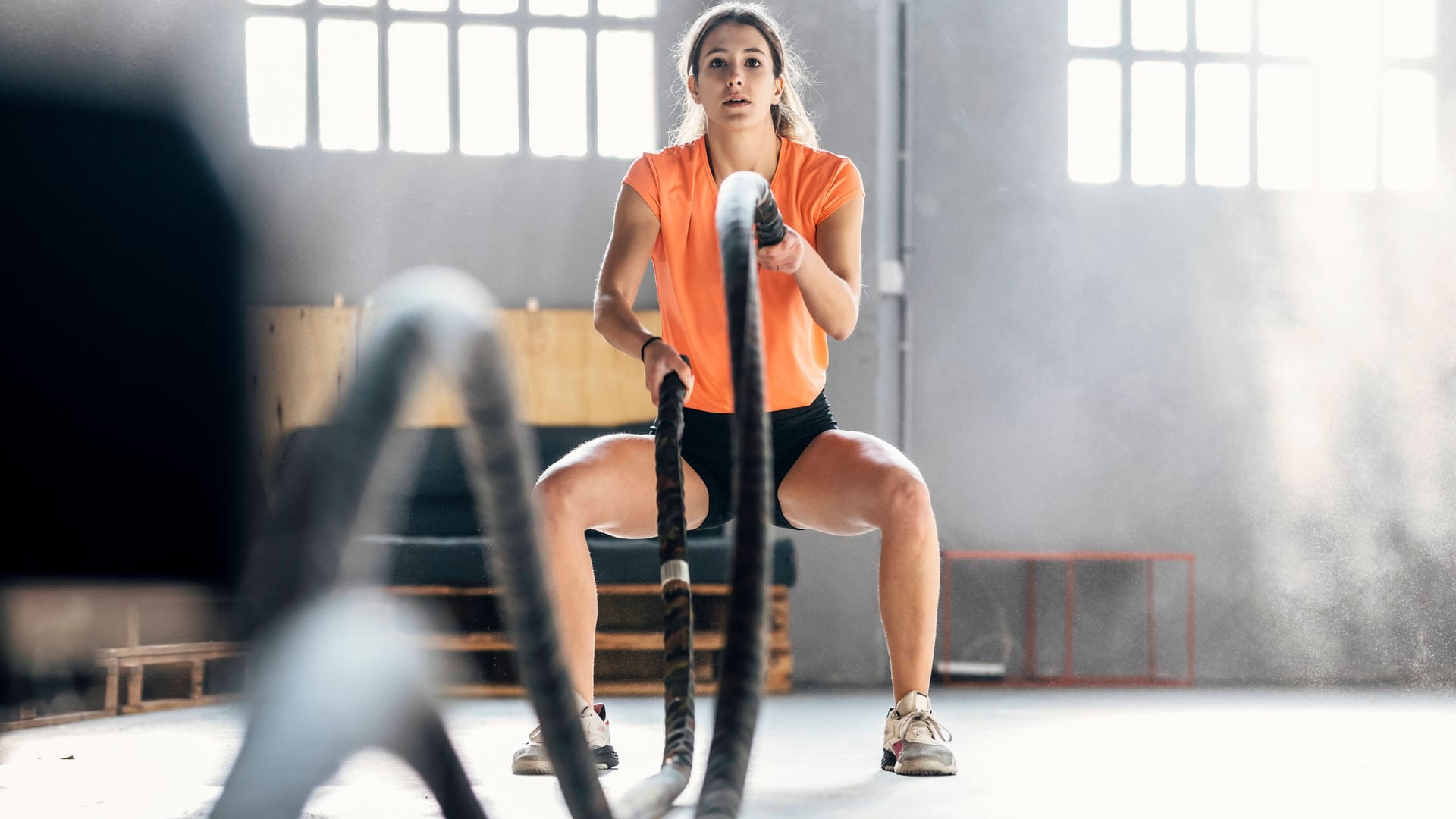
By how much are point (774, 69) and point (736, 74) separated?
0.09 metres

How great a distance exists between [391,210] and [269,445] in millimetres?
1027

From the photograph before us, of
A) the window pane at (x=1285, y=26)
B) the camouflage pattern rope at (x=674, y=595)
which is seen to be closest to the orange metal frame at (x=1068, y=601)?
the window pane at (x=1285, y=26)

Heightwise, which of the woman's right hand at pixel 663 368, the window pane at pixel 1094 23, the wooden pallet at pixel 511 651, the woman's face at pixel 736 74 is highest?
the window pane at pixel 1094 23

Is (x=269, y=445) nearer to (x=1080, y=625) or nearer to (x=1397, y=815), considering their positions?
(x=1080, y=625)

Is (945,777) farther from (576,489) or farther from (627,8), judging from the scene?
(627,8)

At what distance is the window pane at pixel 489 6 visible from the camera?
4793mm

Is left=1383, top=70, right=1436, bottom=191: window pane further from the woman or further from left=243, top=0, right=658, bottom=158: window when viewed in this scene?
the woman

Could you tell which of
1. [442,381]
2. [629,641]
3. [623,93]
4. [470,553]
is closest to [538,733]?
[629,641]

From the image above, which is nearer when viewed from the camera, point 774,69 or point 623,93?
point 774,69

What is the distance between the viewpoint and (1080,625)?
4.73 metres

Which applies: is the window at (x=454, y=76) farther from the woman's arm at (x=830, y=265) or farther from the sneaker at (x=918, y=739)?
the sneaker at (x=918, y=739)

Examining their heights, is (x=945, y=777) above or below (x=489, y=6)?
below

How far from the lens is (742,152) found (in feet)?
6.08

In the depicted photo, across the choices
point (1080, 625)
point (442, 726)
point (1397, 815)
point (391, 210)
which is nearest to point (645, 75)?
point (391, 210)
